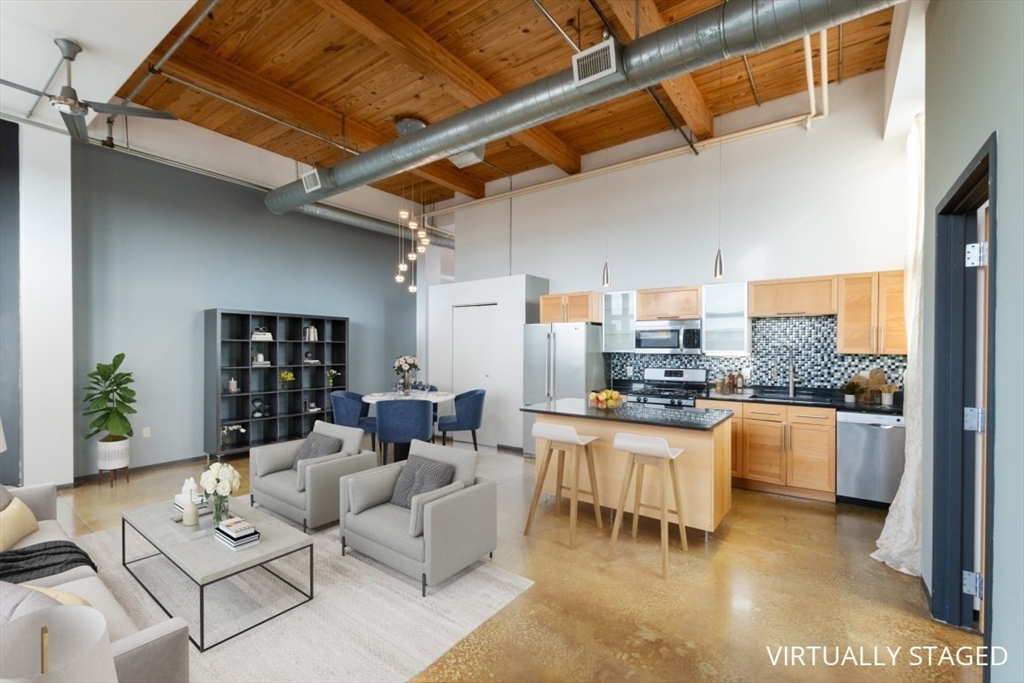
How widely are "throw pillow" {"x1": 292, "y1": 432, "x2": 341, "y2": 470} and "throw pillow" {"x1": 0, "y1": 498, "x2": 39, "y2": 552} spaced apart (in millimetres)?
1623

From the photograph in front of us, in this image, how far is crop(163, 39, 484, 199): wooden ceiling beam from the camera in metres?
4.25

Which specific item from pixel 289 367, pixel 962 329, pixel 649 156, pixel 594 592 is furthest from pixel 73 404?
pixel 962 329

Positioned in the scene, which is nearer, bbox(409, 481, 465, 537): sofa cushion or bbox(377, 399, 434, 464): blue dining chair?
bbox(409, 481, 465, 537): sofa cushion

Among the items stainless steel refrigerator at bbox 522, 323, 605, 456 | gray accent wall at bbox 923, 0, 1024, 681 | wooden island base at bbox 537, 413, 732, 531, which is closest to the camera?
gray accent wall at bbox 923, 0, 1024, 681

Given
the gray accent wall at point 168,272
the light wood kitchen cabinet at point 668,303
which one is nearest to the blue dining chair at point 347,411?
the gray accent wall at point 168,272

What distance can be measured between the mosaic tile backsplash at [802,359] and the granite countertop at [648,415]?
171 cm

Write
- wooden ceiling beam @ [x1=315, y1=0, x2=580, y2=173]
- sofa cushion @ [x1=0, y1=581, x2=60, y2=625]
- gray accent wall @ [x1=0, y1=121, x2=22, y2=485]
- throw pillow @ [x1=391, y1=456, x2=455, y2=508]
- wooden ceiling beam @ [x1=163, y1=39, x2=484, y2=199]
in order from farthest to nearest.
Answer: gray accent wall @ [x1=0, y1=121, x2=22, y2=485] < wooden ceiling beam @ [x1=163, y1=39, x2=484, y2=199] < wooden ceiling beam @ [x1=315, y1=0, x2=580, y2=173] < throw pillow @ [x1=391, y1=456, x2=455, y2=508] < sofa cushion @ [x1=0, y1=581, x2=60, y2=625]

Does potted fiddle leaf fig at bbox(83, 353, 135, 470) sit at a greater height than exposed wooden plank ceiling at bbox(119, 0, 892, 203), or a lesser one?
lesser

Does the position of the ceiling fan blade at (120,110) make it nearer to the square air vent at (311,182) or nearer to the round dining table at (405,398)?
the square air vent at (311,182)

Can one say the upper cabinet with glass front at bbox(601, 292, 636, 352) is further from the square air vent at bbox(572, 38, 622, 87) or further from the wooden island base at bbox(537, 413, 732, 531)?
the square air vent at bbox(572, 38, 622, 87)

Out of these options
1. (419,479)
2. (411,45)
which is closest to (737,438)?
(419,479)

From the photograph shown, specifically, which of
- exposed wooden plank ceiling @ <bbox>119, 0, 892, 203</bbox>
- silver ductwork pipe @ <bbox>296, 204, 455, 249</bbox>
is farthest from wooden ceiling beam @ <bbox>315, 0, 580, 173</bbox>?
silver ductwork pipe @ <bbox>296, 204, 455, 249</bbox>

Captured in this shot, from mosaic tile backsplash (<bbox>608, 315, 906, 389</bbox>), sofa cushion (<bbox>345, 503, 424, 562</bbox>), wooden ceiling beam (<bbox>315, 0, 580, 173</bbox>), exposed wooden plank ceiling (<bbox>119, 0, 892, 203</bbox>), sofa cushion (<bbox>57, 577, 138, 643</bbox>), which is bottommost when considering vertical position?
A: sofa cushion (<bbox>345, 503, 424, 562</bbox>)

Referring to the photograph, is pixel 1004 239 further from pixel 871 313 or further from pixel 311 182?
pixel 311 182
